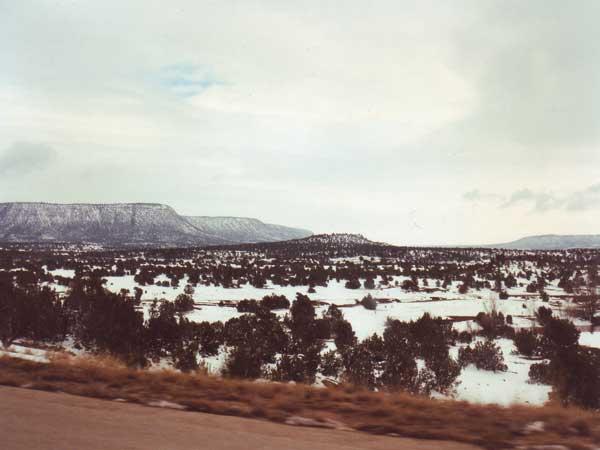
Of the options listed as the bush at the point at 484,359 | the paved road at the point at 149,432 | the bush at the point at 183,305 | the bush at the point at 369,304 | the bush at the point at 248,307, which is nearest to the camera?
the paved road at the point at 149,432

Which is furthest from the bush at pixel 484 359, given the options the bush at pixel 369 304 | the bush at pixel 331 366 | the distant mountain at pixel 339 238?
the distant mountain at pixel 339 238

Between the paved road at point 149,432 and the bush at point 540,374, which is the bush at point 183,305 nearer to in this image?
the bush at point 540,374

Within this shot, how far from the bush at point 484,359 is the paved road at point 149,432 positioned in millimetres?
25968

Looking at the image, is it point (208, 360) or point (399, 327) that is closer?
point (208, 360)

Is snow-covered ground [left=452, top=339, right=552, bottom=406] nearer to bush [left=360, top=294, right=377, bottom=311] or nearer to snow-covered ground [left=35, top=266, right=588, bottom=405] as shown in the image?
snow-covered ground [left=35, top=266, right=588, bottom=405]

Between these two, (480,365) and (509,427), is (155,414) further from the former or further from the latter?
(480,365)

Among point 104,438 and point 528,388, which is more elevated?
point 104,438

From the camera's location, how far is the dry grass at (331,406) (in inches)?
183

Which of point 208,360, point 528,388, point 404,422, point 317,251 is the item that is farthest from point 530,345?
point 317,251

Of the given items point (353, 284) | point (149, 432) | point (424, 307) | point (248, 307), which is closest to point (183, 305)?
point (248, 307)

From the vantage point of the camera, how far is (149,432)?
425 cm

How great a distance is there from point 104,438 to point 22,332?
2659cm

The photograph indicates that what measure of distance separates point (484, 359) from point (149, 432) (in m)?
27.4

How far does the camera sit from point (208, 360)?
24.5 metres
